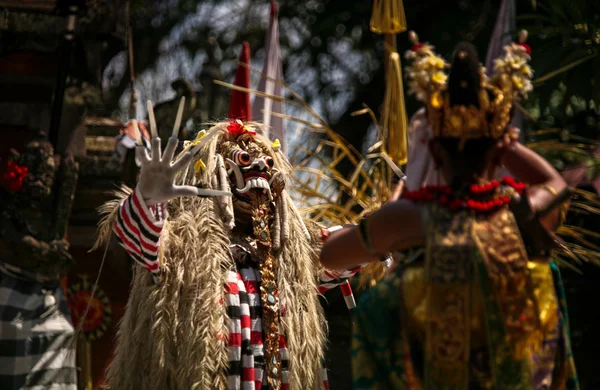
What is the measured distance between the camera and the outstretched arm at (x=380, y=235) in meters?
3.34

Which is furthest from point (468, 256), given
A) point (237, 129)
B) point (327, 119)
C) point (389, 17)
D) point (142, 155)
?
point (327, 119)

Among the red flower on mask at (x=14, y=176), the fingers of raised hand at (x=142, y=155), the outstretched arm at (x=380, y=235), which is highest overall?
the red flower on mask at (x=14, y=176)

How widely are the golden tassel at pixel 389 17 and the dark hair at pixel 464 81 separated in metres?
2.20

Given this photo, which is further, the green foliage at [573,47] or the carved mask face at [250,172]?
the green foliage at [573,47]

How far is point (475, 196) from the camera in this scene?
3326mm

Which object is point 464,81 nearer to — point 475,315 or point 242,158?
point 475,315

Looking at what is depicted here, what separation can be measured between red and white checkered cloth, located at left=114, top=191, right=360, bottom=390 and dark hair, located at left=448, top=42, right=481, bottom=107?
1350mm

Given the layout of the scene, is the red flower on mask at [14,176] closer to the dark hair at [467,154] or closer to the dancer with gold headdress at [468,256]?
the dancer with gold headdress at [468,256]

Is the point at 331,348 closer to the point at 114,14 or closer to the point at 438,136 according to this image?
the point at 114,14

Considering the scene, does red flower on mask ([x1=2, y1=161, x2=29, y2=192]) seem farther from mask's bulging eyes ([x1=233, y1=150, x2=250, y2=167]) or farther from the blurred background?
mask's bulging eyes ([x1=233, y1=150, x2=250, y2=167])

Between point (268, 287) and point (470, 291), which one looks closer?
point (470, 291)

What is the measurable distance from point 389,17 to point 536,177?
2252mm

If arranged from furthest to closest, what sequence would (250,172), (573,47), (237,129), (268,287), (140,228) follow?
(573,47) → (237,129) → (250,172) → (268,287) → (140,228)

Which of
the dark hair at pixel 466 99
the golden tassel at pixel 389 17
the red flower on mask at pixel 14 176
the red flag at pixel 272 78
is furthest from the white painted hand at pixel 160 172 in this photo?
the red flag at pixel 272 78
